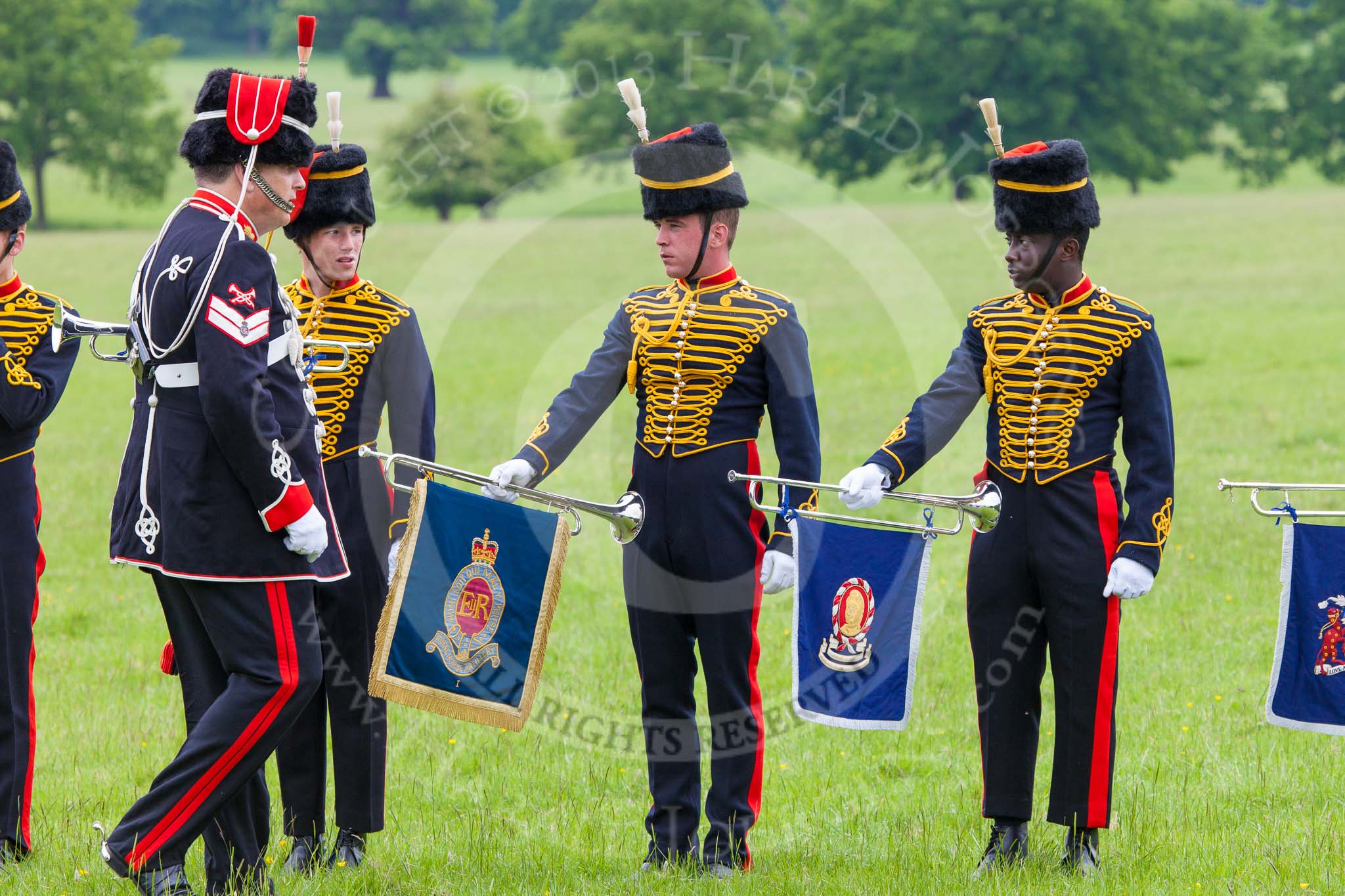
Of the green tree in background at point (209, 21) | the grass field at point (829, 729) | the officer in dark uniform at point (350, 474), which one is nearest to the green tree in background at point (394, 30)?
the green tree in background at point (209, 21)

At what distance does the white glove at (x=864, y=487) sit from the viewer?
192 inches

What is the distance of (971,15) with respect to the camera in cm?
4584

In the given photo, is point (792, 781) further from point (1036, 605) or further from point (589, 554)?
point (589, 554)

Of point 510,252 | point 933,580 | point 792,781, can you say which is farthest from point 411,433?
point 510,252

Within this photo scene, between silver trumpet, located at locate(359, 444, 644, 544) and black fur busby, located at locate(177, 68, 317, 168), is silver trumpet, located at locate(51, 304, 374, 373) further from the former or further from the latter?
black fur busby, located at locate(177, 68, 317, 168)

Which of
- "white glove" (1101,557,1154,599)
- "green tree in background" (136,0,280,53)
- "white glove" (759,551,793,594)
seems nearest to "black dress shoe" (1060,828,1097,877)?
"white glove" (1101,557,1154,599)

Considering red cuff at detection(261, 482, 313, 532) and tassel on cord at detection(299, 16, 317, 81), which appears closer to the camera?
red cuff at detection(261, 482, 313, 532)

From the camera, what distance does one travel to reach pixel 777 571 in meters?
5.03

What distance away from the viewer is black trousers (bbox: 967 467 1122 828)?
4855 millimetres

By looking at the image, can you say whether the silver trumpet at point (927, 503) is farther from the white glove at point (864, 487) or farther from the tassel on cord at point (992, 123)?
the tassel on cord at point (992, 123)

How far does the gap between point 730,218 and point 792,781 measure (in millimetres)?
2428

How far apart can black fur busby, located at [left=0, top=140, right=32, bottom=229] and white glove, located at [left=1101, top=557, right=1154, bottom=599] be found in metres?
3.75

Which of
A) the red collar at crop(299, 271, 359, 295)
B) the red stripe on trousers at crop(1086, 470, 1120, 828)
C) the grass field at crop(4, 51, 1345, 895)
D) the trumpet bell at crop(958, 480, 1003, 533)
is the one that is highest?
the red collar at crop(299, 271, 359, 295)

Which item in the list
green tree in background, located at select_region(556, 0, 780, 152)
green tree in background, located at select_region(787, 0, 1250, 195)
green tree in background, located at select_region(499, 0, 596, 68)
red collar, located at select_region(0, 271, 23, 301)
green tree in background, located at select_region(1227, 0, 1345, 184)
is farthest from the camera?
green tree in background, located at select_region(499, 0, 596, 68)
